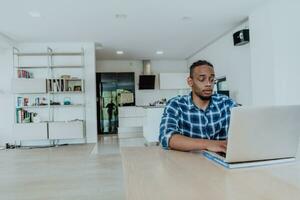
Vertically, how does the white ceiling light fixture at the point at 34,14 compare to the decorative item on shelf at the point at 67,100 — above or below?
above

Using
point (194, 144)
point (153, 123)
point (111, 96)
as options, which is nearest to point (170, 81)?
point (111, 96)

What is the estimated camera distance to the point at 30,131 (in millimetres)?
6543

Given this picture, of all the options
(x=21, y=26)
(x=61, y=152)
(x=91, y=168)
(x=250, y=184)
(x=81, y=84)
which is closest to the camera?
(x=250, y=184)

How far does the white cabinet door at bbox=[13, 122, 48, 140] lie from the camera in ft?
21.4

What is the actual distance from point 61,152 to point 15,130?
59.1 inches

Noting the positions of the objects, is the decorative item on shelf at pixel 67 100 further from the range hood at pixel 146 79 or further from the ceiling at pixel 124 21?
the range hood at pixel 146 79

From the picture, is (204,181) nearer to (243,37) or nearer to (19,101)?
(243,37)

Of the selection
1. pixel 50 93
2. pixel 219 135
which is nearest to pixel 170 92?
pixel 50 93

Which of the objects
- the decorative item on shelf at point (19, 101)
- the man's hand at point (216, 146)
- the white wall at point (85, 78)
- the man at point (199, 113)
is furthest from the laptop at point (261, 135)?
the decorative item on shelf at point (19, 101)

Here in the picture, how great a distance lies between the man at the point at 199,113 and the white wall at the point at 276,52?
8.66ft

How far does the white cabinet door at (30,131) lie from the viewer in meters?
6.52

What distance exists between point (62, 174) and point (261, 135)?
3.40 meters

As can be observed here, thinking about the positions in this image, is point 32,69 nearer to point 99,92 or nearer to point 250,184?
point 99,92

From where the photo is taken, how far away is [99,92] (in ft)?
31.4
